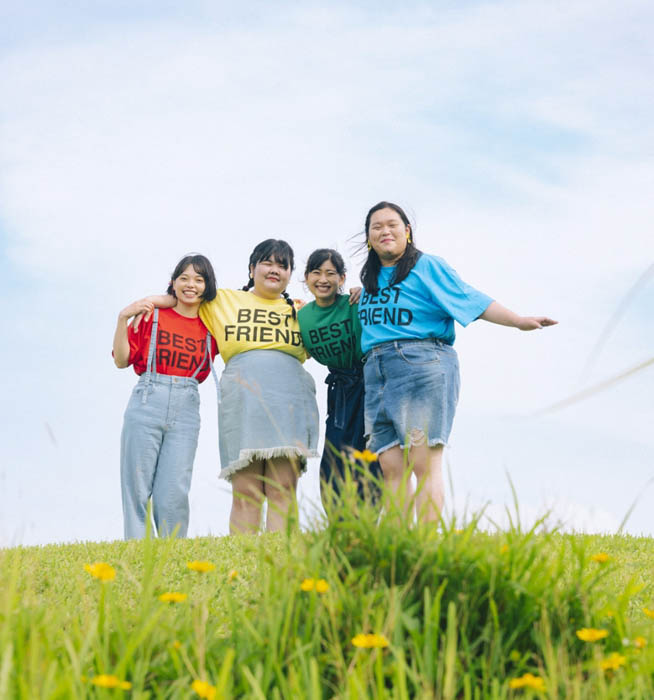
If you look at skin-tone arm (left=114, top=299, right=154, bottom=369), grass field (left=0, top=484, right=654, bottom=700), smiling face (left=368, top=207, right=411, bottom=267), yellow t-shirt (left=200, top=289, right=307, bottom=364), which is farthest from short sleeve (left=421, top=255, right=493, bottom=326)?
grass field (left=0, top=484, right=654, bottom=700)

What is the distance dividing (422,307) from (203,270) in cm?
193

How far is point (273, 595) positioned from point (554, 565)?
91 cm

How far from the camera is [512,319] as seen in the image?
495 cm

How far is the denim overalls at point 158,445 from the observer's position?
597 centimetres

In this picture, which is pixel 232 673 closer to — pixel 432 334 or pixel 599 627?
pixel 599 627

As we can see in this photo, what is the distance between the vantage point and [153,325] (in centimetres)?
604

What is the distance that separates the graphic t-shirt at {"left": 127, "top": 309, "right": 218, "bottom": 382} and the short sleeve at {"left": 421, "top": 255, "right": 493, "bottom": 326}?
193 centimetres

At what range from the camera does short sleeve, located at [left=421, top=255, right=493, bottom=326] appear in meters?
4.97

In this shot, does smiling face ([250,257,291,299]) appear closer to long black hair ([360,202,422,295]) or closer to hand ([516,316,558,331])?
long black hair ([360,202,422,295])

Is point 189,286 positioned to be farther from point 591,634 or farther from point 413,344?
point 591,634

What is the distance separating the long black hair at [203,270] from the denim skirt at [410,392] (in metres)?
1.64

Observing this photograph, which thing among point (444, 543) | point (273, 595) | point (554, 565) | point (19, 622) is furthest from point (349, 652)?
point (19, 622)

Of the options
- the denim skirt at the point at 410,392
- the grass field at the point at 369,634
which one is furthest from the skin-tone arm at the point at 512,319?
the grass field at the point at 369,634

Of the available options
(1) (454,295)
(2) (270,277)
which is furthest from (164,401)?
(1) (454,295)
